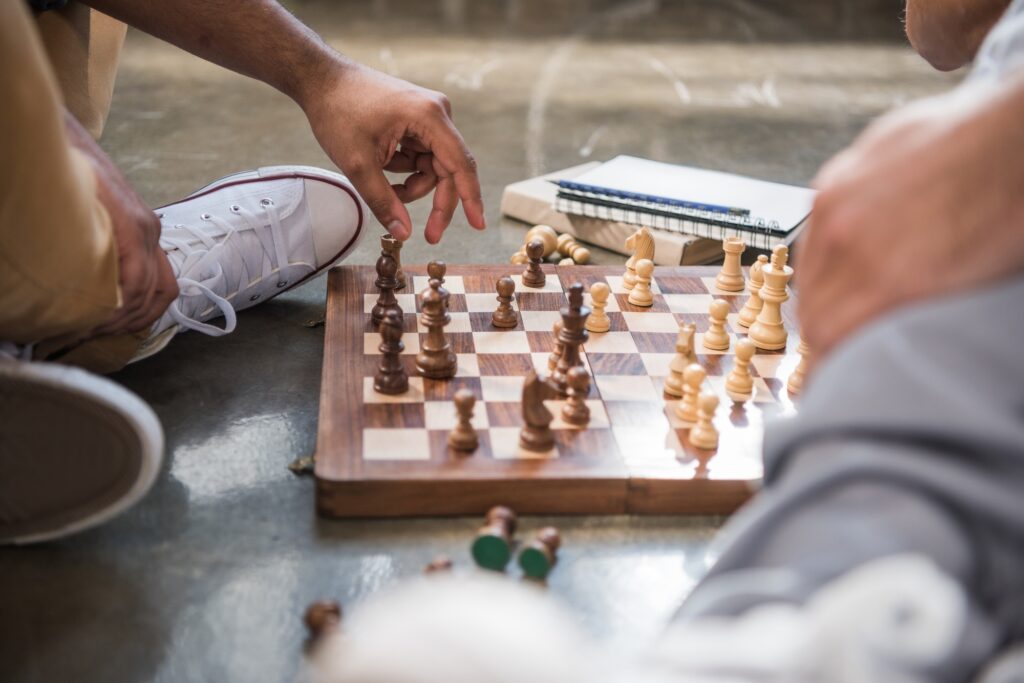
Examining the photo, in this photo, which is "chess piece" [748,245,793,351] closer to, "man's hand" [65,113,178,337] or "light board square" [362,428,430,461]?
"light board square" [362,428,430,461]

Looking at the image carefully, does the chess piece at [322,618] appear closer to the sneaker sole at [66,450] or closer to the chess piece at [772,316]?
the sneaker sole at [66,450]

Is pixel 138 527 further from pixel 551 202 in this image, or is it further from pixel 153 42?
pixel 153 42

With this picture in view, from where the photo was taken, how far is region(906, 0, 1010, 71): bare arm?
→ 5.67 ft

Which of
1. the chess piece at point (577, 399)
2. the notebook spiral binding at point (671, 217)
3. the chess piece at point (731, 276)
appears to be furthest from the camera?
the notebook spiral binding at point (671, 217)

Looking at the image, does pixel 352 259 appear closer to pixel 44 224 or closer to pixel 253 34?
pixel 253 34

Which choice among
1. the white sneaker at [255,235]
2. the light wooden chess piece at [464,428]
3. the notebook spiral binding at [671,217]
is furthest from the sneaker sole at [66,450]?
the notebook spiral binding at [671,217]

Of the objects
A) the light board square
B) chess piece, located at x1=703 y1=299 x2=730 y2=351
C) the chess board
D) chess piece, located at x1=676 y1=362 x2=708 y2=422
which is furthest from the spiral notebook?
the light board square

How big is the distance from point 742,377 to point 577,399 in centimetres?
26

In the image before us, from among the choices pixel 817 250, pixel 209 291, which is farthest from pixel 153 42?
pixel 817 250

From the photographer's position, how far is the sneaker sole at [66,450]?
3.63 ft

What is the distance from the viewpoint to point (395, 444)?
1.30m

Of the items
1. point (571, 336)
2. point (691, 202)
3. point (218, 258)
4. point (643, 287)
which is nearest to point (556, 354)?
point (571, 336)

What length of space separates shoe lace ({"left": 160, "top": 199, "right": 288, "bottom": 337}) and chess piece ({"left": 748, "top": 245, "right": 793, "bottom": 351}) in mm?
784

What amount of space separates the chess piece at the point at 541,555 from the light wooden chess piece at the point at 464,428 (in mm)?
167
